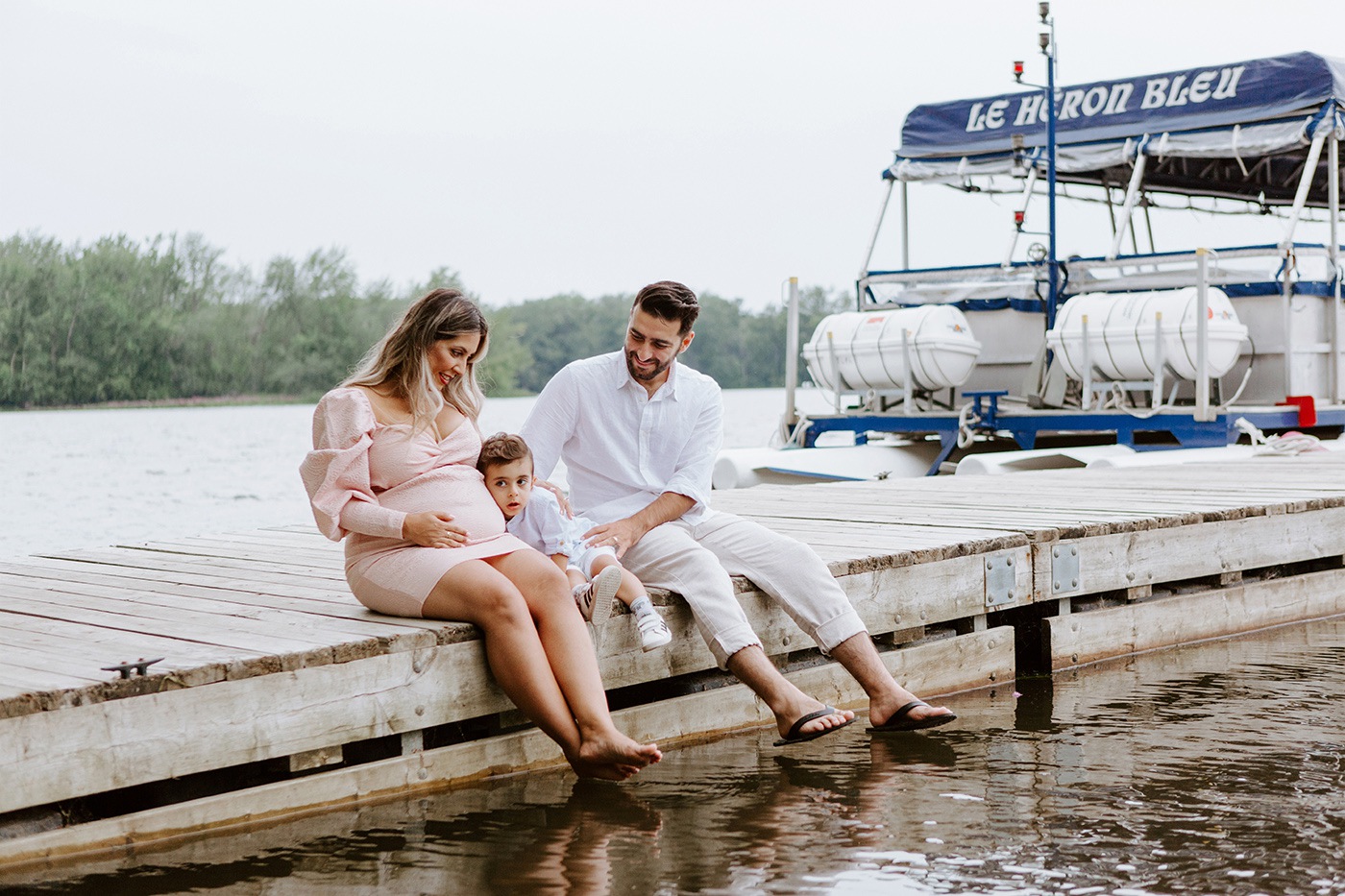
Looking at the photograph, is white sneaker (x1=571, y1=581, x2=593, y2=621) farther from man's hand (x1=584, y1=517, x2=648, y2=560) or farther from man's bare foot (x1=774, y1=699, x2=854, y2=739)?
man's bare foot (x1=774, y1=699, x2=854, y2=739)

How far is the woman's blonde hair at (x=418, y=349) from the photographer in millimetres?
3818

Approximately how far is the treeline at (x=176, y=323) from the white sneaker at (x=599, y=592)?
36829mm

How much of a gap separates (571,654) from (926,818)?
3.04ft

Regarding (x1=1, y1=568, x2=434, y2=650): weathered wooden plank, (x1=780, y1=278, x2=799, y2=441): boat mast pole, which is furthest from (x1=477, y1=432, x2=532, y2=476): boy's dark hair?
(x1=780, y1=278, x2=799, y2=441): boat mast pole

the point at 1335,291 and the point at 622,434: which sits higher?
the point at 1335,291

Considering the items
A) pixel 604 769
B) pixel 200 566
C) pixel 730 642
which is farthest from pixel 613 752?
pixel 200 566

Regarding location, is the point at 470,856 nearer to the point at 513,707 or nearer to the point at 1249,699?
the point at 513,707

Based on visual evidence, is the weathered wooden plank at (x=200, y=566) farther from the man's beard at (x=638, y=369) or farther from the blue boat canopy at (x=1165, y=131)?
the blue boat canopy at (x=1165, y=131)

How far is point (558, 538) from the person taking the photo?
3.99 metres

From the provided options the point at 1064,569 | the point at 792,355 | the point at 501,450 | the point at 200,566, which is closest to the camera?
the point at 501,450

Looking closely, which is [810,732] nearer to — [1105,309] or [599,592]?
[599,592]

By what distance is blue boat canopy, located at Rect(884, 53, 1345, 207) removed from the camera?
12.3m

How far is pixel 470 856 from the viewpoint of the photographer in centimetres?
336

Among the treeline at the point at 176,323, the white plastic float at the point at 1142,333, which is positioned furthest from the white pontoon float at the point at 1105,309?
the treeline at the point at 176,323
